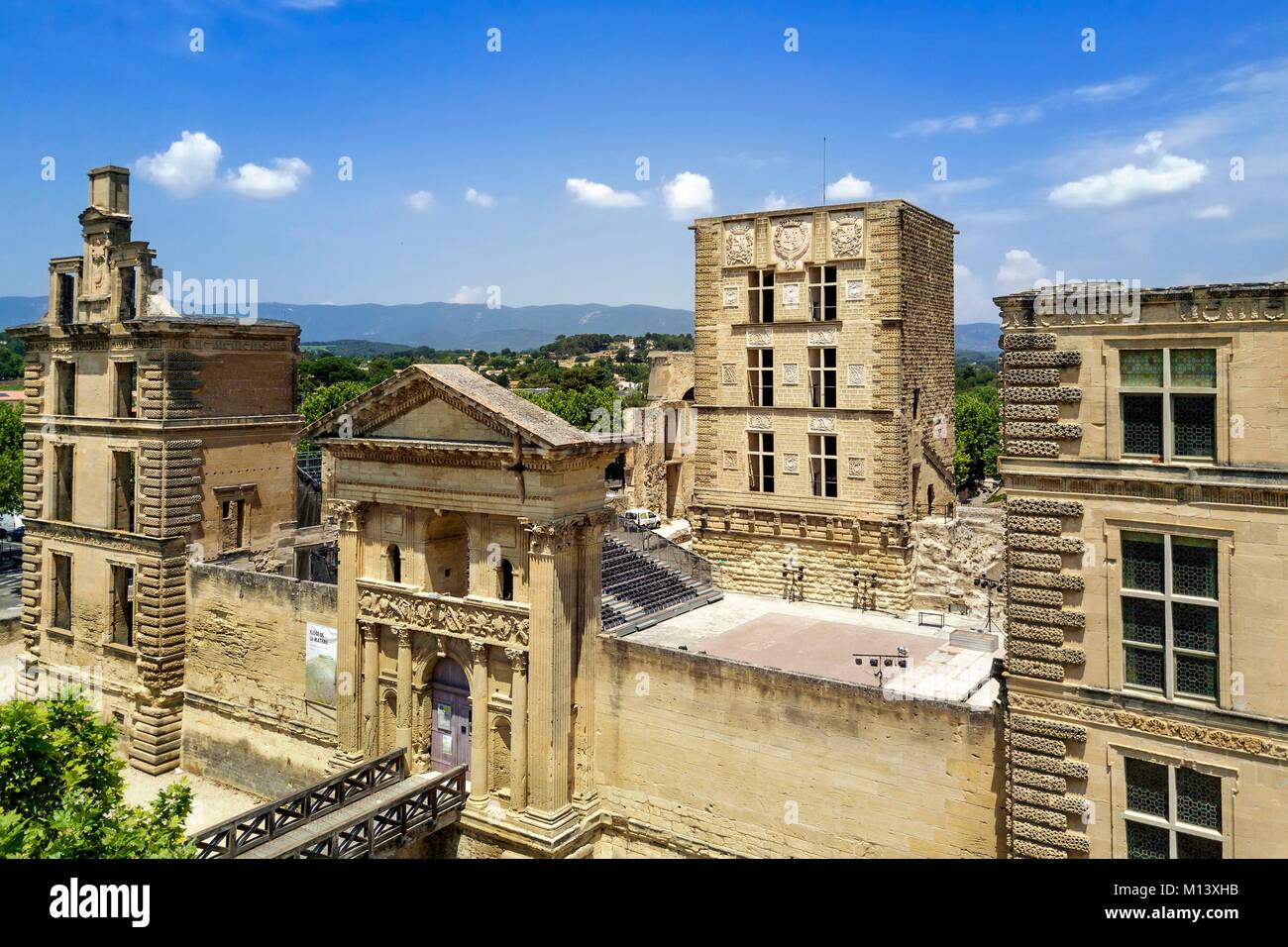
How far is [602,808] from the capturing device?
2284cm

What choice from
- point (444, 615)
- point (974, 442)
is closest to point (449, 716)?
point (444, 615)

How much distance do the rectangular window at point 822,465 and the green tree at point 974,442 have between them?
45147mm

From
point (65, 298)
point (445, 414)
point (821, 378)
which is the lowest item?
point (445, 414)

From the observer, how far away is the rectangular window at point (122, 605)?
33.4 meters

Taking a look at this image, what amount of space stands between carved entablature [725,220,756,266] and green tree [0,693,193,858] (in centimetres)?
2269

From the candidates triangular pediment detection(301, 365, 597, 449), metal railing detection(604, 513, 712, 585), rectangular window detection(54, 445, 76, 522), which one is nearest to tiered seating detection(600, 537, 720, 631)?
metal railing detection(604, 513, 712, 585)

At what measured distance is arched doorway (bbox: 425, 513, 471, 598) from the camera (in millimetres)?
24203

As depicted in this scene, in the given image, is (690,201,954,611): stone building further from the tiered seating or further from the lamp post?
the tiered seating

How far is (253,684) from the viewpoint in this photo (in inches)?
1209

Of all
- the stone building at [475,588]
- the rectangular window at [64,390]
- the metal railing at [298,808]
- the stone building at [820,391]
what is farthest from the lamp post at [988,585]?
the rectangular window at [64,390]

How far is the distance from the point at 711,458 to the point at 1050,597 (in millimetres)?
18136

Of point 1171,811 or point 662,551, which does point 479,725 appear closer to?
point 662,551

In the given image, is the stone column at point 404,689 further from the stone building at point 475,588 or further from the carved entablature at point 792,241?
the carved entablature at point 792,241

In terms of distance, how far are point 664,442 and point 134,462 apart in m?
30.4
